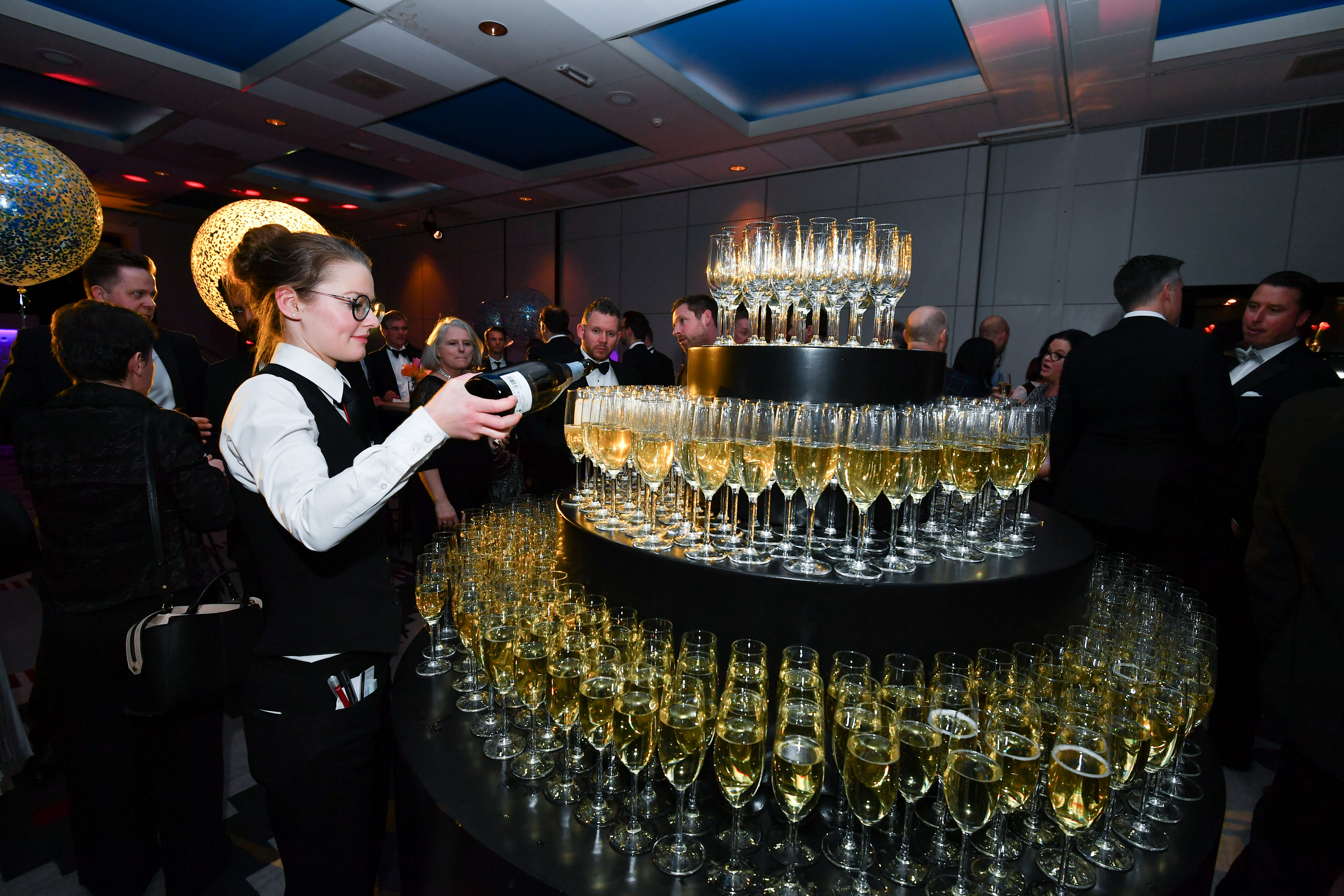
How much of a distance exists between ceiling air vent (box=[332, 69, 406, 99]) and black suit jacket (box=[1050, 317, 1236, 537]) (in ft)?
19.0

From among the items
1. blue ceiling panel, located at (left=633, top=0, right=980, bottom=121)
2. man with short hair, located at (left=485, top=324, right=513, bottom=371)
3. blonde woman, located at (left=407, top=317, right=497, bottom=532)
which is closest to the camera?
blonde woman, located at (left=407, top=317, right=497, bottom=532)

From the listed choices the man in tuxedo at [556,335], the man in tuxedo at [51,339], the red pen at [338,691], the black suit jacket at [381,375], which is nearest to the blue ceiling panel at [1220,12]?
the man in tuxedo at [556,335]

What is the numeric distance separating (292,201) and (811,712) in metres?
11.7

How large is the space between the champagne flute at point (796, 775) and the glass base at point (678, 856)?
0.11m

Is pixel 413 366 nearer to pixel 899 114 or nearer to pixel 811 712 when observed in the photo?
pixel 899 114

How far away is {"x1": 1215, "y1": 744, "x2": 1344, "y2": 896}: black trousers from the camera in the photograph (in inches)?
56.8

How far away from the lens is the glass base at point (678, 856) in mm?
975

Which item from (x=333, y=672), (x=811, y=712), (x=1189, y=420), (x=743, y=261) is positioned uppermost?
(x=743, y=261)

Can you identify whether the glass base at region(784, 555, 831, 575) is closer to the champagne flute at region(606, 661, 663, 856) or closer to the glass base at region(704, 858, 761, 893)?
the champagne flute at region(606, 661, 663, 856)

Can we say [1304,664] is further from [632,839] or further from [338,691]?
[338,691]

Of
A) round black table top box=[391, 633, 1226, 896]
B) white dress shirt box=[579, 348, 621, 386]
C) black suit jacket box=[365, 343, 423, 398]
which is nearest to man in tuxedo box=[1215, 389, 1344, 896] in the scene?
round black table top box=[391, 633, 1226, 896]

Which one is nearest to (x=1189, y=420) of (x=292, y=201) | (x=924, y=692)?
(x=924, y=692)

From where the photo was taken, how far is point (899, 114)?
5645 mm

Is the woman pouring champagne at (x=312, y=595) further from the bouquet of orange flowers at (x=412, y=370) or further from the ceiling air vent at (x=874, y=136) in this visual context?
the ceiling air vent at (x=874, y=136)
